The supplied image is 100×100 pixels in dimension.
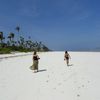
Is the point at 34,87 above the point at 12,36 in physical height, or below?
below

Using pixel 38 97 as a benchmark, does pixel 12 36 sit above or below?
above

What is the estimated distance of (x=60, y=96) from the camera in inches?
375

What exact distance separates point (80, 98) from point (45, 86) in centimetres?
310

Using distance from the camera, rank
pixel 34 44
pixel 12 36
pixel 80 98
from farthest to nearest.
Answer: pixel 34 44, pixel 12 36, pixel 80 98

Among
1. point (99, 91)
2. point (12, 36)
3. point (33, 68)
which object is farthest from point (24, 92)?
point (12, 36)

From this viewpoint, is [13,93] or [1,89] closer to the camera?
[13,93]

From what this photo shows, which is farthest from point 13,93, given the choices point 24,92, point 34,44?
point 34,44

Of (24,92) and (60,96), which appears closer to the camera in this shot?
(60,96)

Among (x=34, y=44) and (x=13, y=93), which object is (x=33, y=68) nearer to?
(x=13, y=93)

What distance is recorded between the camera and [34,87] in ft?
37.9

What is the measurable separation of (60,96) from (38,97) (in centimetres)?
101

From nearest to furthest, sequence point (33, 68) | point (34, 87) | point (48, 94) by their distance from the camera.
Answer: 1. point (48, 94)
2. point (34, 87)
3. point (33, 68)

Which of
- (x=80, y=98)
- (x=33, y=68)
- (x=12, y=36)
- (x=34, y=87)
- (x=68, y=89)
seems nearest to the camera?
(x=80, y=98)

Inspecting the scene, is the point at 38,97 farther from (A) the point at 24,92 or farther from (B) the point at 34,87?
(B) the point at 34,87
